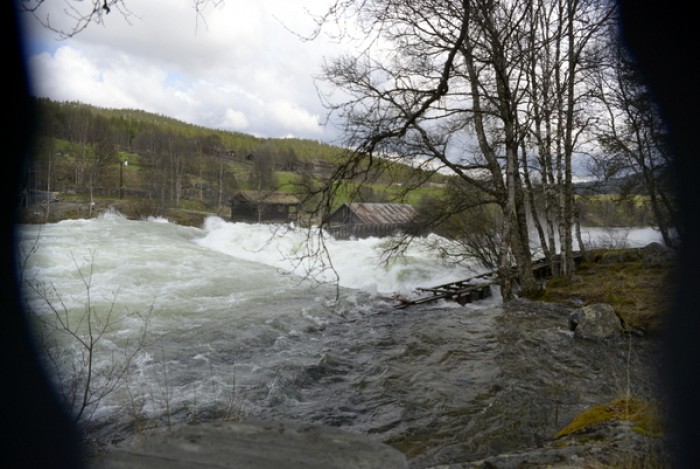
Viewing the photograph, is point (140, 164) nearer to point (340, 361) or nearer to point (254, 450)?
point (340, 361)

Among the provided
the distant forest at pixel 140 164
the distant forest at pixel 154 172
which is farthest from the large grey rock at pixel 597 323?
the distant forest at pixel 140 164

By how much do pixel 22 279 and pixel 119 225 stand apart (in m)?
31.3

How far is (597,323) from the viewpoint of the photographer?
9008mm

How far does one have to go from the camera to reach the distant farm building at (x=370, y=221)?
36.7 meters

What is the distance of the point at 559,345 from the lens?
8.44m

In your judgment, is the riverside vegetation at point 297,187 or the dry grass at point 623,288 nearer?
the riverside vegetation at point 297,187

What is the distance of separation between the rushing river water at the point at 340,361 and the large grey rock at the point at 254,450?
2.05m

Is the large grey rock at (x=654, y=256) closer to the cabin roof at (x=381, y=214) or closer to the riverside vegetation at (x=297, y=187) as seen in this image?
the riverside vegetation at (x=297, y=187)

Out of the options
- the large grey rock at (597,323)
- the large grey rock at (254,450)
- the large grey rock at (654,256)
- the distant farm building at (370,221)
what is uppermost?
the distant farm building at (370,221)

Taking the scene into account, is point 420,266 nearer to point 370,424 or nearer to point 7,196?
point 370,424

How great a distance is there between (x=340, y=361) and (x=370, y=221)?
30333 mm

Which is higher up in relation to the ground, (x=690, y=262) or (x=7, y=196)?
(x=7, y=196)

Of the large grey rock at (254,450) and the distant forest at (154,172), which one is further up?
the distant forest at (154,172)

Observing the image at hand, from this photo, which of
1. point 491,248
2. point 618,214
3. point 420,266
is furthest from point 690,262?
point 618,214
